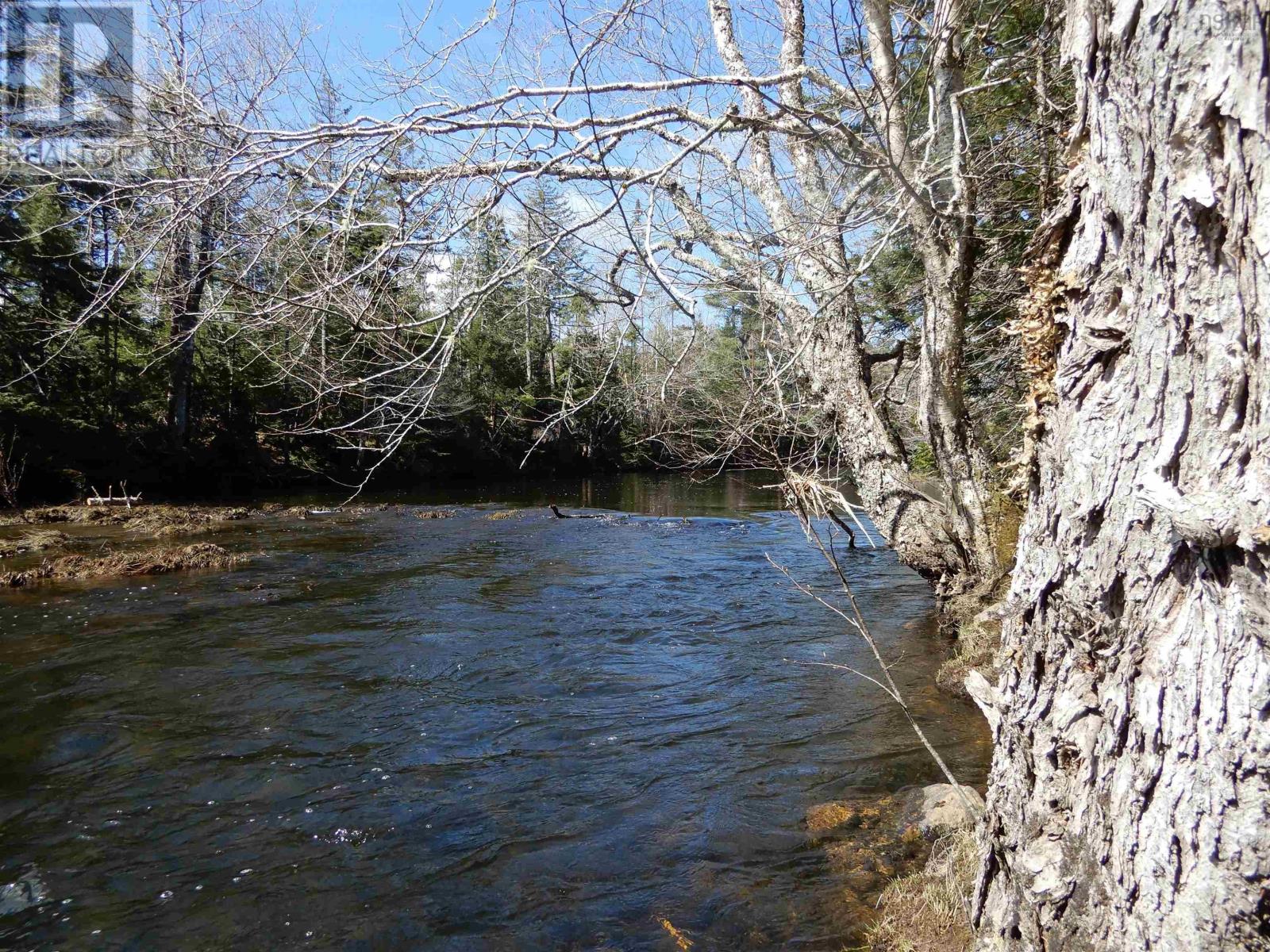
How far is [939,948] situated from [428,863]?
2250 millimetres

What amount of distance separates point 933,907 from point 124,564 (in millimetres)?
10553

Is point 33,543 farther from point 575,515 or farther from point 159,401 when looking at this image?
point 159,401

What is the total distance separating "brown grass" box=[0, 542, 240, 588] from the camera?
944 centimetres

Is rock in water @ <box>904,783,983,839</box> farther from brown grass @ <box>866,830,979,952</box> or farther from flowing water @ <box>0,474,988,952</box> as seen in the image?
flowing water @ <box>0,474,988,952</box>

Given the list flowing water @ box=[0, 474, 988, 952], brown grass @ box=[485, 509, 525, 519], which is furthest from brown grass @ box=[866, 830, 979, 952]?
brown grass @ box=[485, 509, 525, 519]

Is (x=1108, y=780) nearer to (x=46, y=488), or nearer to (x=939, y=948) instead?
(x=939, y=948)

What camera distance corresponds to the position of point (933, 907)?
2.98 metres

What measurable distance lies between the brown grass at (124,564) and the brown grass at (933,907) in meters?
9.94

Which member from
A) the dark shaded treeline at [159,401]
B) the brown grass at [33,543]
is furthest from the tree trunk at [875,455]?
the brown grass at [33,543]

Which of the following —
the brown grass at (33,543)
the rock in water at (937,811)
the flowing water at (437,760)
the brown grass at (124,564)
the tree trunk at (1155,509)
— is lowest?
the flowing water at (437,760)

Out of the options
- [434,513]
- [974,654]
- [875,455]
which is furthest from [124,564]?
[974,654]

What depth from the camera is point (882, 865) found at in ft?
11.5

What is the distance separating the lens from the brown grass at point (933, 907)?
9.25 feet

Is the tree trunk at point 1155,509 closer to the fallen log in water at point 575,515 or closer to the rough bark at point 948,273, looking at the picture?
the rough bark at point 948,273
